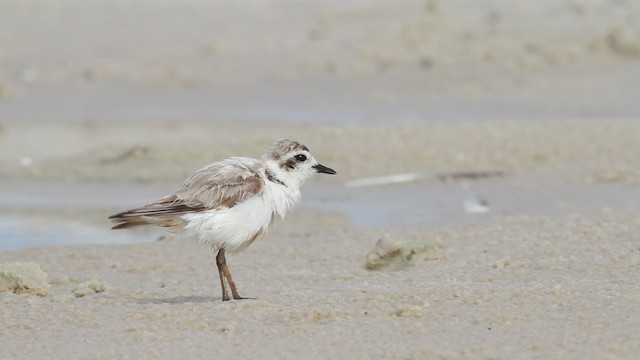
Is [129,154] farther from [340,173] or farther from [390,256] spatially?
[390,256]

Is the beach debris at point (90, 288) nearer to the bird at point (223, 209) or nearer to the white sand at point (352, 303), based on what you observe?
the white sand at point (352, 303)

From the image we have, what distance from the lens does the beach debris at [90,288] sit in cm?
775

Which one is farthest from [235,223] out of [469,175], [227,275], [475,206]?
[469,175]

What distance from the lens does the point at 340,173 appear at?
12.9 metres

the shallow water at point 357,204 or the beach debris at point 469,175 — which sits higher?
the beach debris at point 469,175

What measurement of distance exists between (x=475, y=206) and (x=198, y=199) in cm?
450

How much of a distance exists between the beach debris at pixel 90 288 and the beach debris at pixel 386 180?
15.8 ft

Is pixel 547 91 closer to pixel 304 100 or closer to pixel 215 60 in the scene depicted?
pixel 304 100

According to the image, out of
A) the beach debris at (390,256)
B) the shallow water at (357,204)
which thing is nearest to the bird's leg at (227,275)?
the beach debris at (390,256)

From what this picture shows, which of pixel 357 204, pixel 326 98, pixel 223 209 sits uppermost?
pixel 223 209

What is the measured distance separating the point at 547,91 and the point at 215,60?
18.8 ft

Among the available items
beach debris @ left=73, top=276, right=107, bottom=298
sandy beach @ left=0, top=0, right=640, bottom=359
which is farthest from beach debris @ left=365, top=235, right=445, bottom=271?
beach debris @ left=73, top=276, right=107, bottom=298

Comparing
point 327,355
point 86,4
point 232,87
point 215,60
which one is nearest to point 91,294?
point 327,355

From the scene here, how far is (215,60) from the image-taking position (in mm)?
20641
